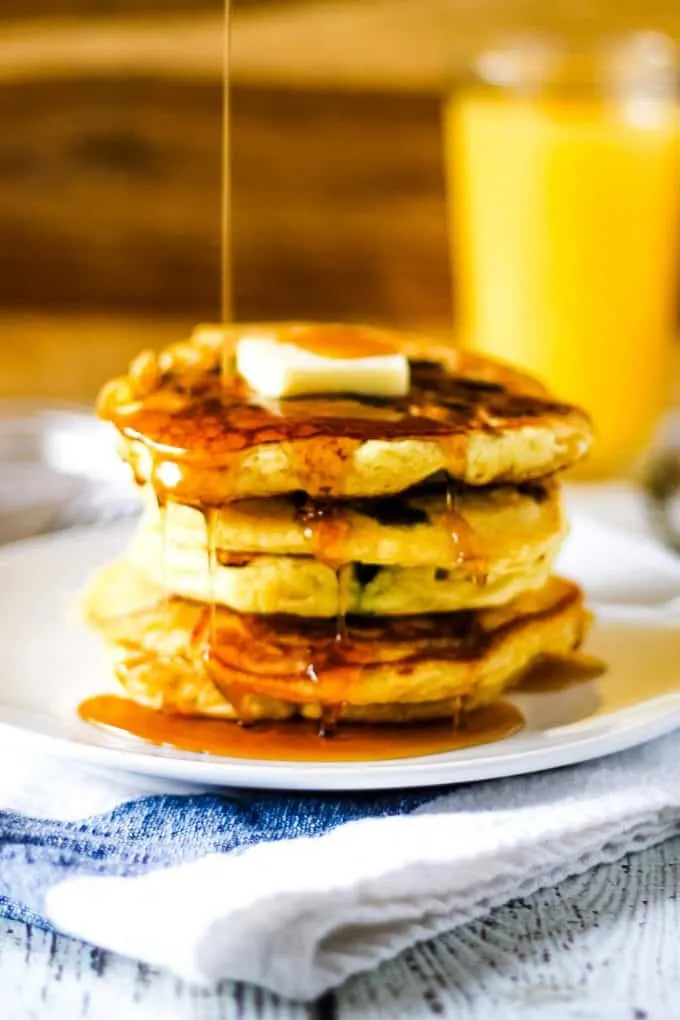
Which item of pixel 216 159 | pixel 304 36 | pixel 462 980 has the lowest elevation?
pixel 462 980

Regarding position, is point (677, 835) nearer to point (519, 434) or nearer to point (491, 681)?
point (491, 681)

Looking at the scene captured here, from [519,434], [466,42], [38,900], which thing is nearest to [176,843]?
[38,900]

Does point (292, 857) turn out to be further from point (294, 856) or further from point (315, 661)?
point (315, 661)

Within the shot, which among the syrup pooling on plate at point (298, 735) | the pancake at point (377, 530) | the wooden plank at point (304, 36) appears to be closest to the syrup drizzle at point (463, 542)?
the pancake at point (377, 530)

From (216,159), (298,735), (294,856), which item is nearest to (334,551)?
(298,735)

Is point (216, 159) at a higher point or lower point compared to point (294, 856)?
higher

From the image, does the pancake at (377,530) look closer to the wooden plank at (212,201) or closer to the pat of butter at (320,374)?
the pat of butter at (320,374)

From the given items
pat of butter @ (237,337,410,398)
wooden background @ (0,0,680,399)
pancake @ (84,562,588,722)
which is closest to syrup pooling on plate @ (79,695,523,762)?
pancake @ (84,562,588,722)
